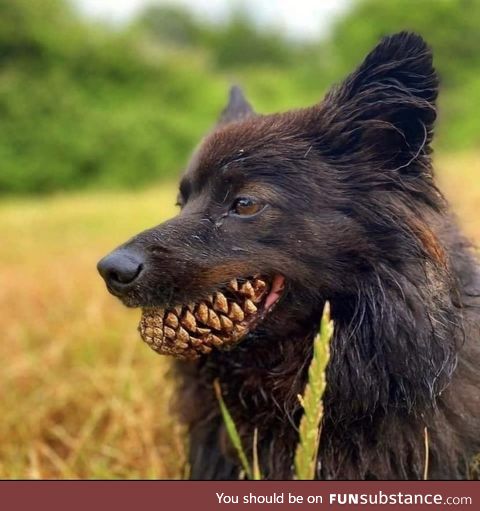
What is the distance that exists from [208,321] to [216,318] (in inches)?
1.1

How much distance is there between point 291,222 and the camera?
202cm

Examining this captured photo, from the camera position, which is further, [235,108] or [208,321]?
[235,108]

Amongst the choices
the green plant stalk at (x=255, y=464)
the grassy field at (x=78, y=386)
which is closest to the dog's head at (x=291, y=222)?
the green plant stalk at (x=255, y=464)

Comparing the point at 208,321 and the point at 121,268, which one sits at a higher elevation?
the point at 121,268

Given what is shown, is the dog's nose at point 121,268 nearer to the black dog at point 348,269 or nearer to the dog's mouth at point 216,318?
the black dog at point 348,269

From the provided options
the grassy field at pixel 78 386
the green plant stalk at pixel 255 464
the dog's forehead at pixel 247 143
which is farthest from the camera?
the grassy field at pixel 78 386

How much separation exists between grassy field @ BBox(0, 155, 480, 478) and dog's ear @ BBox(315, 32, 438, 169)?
1033mm

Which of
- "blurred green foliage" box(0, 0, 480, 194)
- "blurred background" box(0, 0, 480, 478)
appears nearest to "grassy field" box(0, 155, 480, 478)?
"blurred background" box(0, 0, 480, 478)

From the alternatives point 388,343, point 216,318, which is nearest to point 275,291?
point 216,318

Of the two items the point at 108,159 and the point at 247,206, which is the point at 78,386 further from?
the point at 108,159

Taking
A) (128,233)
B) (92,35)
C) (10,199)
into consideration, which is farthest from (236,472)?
(92,35)

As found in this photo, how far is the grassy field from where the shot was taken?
2943 millimetres

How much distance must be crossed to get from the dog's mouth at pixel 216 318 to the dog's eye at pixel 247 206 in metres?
0.21

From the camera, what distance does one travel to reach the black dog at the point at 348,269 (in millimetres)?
1990
